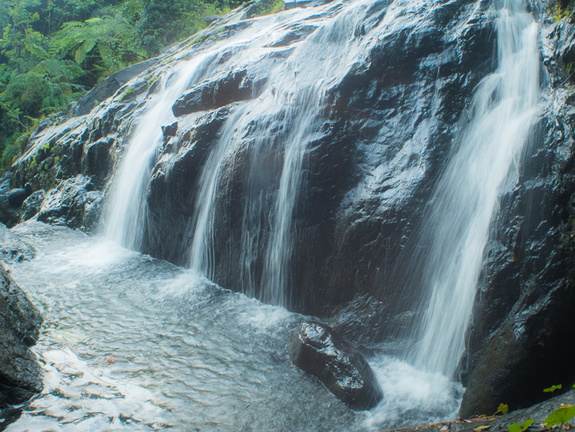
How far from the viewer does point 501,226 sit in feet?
12.1

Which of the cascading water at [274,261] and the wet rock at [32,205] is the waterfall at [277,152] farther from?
the wet rock at [32,205]

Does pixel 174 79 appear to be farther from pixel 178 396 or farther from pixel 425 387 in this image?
pixel 425 387

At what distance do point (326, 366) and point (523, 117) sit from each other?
2790 millimetres

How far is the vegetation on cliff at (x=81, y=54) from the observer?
1427 cm

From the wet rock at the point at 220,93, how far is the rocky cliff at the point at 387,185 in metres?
0.02

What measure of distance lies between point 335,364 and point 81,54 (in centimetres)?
1554

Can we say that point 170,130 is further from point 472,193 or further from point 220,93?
point 472,193

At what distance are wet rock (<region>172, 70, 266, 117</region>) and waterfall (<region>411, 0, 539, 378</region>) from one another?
3444 millimetres

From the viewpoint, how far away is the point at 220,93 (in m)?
7.27

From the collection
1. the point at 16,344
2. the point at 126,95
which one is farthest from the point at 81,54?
the point at 16,344

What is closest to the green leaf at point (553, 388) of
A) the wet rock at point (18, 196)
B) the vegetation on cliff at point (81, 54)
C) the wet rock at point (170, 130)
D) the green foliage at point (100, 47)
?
the wet rock at point (170, 130)

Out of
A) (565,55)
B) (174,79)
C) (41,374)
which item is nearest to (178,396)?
(41,374)

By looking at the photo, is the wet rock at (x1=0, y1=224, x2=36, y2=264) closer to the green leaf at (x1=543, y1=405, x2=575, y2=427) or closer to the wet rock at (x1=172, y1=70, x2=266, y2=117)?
the wet rock at (x1=172, y1=70, x2=266, y2=117)

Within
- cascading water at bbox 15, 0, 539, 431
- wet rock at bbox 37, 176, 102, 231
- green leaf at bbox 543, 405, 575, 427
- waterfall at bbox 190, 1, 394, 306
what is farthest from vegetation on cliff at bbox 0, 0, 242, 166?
green leaf at bbox 543, 405, 575, 427
